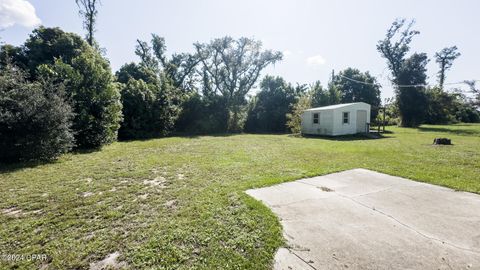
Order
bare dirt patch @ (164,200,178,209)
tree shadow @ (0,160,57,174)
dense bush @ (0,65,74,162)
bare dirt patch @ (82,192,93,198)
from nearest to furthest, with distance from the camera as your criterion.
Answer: bare dirt patch @ (164,200,178,209) < bare dirt patch @ (82,192,93,198) < tree shadow @ (0,160,57,174) < dense bush @ (0,65,74,162)

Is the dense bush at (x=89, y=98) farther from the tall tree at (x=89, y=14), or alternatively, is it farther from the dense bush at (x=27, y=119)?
the tall tree at (x=89, y=14)

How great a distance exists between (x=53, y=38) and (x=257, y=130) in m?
16.5

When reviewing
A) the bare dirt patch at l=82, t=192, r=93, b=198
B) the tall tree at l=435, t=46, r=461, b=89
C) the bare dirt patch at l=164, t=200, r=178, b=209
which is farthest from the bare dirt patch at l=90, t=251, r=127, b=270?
the tall tree at l=435, t=46, r=461, b=89

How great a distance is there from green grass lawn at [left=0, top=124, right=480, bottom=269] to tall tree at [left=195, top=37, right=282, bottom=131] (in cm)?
1472

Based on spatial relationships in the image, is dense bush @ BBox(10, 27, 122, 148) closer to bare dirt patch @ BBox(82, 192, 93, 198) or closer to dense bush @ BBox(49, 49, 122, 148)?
dense bush @ BBox(49, 49, 122, 148)

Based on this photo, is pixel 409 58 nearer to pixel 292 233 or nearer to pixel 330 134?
pixel 330 134

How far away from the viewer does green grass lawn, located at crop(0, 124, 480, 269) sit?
216 cm

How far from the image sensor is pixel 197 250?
2.21m

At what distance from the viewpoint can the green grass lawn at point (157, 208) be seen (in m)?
2.16

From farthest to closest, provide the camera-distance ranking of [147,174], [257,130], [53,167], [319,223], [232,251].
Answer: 1. [257,130]
2. [53,167]
3. [147,174]
4. [319,223]
5. [232,251]

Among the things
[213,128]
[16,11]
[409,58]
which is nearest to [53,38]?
[16,11]

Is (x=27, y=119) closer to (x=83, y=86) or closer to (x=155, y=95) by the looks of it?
(x=83, y=86)

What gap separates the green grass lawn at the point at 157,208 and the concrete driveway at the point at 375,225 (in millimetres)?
316

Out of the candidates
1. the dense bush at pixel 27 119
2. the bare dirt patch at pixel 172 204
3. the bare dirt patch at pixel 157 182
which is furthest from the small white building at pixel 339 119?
the dense bush at pixel 27 119
